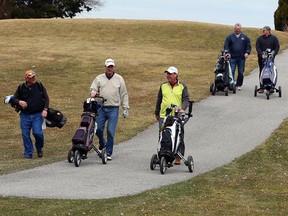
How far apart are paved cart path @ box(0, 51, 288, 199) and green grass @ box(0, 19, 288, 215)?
47 cm

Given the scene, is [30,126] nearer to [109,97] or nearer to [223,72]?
[109,97]

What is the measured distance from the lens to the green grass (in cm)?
1209

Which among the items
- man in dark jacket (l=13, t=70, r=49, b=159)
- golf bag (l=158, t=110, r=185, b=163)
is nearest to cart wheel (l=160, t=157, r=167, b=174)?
golf bag (l=158, t=110, r=185, b=163)

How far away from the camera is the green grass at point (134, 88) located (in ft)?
39.7

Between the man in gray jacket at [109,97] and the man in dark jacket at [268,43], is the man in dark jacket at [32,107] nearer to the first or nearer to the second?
the man in gray jacket at [109,97]

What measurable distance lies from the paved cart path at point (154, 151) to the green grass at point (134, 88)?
0.47 meters

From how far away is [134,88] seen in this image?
2978cm

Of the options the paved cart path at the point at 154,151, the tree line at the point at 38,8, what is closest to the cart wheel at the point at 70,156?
the paved cart path at the point at 154,151

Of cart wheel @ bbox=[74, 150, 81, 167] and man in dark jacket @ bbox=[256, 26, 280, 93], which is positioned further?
man in dark jacket @ bbox=[256, 26, 280, 93]

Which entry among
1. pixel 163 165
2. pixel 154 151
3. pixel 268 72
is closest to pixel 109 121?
pixel 154 151

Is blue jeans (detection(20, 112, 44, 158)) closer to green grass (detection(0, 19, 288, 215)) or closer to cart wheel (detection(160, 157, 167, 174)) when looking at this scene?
green grass (detection(0, 19, 288, 215))

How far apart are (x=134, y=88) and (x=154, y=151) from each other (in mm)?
11654

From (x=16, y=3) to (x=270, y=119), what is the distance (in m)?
51.8

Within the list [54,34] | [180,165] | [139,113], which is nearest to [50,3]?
[54,34]
